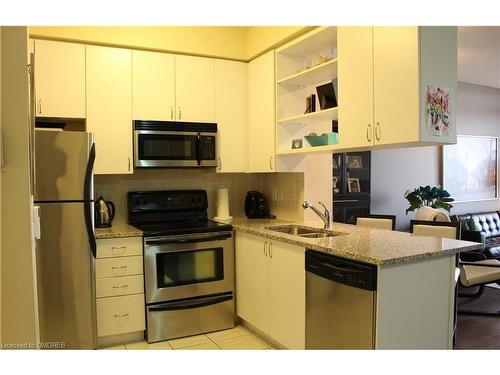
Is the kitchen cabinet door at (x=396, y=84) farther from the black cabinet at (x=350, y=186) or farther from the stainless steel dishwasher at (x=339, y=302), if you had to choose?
the black cabinet at (x=350, y=186)

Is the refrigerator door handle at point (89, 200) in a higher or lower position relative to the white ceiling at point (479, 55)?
lower

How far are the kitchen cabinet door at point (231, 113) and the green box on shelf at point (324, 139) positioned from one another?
2.98ft

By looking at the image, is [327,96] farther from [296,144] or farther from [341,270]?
[341,270]

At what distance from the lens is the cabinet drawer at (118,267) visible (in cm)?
299

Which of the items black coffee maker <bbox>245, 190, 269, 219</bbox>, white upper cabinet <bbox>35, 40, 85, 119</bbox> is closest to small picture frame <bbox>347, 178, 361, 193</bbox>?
black coffee maker <bbox>245, 190, 269, 219</bbox>

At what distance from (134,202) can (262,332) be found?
1567mm

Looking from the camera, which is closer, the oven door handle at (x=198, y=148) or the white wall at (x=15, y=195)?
the white wall at (x=15, y=195)

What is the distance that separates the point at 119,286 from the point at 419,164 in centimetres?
→ 495

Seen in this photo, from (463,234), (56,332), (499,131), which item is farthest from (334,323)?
(499,131)

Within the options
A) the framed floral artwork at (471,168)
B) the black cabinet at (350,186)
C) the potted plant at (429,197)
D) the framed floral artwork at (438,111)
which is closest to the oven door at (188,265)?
the framed floral artwork at (438,111)

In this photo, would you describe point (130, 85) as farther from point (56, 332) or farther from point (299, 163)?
point (56, 332)

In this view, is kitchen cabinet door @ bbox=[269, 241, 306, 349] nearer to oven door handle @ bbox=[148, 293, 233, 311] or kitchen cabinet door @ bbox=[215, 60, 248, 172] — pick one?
oven door handle @ bbox=[148, 293, 233, 311]

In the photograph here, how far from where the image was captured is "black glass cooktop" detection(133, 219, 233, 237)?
3.13m

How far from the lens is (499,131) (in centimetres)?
673
